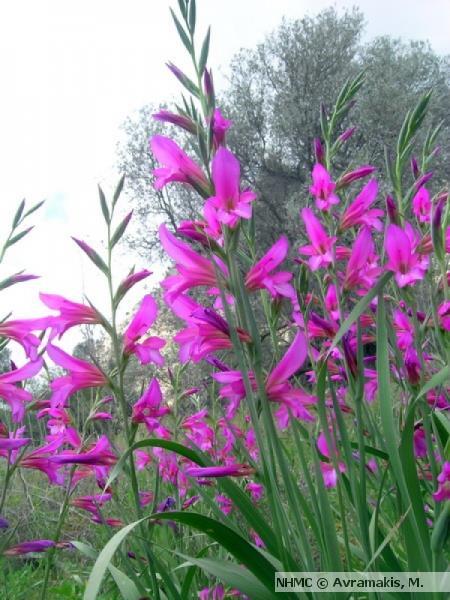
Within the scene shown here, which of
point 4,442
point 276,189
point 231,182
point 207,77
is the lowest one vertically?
point 4,442

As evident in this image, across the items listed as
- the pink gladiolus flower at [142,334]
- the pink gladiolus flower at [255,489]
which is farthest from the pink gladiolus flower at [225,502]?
the pink gladiolus flower at [142,334]

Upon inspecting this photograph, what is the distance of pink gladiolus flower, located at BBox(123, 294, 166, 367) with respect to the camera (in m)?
1.38

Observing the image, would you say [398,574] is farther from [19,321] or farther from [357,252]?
[19,321]

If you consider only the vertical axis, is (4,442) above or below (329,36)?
below

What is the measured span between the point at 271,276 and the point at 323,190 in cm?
51

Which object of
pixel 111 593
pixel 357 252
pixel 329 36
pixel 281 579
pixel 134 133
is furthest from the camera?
pixel 134 133

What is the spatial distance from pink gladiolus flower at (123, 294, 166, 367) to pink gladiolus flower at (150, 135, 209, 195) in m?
0.30

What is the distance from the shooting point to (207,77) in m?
1.22

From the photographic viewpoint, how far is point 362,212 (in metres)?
1.59

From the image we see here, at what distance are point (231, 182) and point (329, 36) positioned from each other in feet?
58.2

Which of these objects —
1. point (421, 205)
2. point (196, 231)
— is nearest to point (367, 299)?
point (196, 231)

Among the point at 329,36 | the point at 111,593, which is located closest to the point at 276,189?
the point at 329,36

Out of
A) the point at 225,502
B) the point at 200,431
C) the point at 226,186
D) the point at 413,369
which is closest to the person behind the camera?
the point at 226,186

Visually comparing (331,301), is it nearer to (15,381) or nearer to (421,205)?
(421,205)
